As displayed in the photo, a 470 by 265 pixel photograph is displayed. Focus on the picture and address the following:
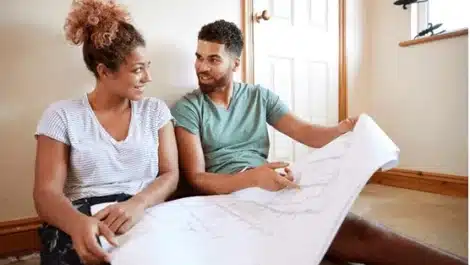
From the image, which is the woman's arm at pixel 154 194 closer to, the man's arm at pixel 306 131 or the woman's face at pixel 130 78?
the woman's face at pixel 130 78

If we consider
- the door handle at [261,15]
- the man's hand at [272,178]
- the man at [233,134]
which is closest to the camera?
the man's hand at [272,178]

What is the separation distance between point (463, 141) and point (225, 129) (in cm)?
135

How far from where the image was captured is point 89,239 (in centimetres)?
92

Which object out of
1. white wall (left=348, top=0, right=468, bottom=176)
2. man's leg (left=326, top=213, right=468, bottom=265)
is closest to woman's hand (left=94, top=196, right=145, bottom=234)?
man's leg (left=326, top=213, right=468, bottom=265)

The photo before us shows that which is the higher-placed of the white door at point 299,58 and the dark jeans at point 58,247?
the white door at point 299,58

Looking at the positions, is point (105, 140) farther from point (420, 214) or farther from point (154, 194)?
point (420, 214)

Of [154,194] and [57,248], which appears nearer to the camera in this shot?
[57,248]

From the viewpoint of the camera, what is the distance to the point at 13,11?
4.72ft

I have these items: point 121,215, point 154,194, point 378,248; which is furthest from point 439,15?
point 121,215

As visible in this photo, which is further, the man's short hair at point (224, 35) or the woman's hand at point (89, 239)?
the man's short hair at point (224, 35)

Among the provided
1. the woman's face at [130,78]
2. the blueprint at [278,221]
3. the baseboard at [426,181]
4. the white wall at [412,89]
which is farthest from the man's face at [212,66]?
the baseboard at [426,181]

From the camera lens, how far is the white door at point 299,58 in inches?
84.3

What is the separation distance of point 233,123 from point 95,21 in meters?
0.54

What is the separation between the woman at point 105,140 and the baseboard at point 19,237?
450 millimetres
